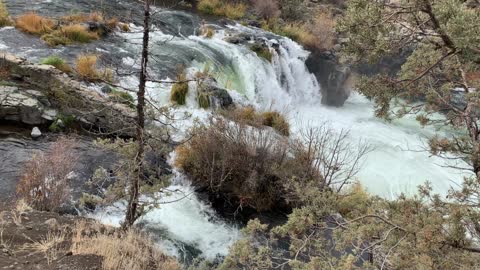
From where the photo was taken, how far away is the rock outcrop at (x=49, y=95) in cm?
970

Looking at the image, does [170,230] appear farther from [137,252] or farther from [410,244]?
[410,244]

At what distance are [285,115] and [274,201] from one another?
385 centimetres

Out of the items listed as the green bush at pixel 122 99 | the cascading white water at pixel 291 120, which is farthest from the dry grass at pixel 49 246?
the cascading white water at pixel 291 120

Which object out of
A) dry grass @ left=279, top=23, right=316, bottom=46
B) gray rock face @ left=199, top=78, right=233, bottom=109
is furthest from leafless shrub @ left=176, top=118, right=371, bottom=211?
dry grass @ left=279, top=23, right=316, bottom=46

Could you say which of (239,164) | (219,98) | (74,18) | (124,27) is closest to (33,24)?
(74,18)

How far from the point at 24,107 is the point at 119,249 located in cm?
583

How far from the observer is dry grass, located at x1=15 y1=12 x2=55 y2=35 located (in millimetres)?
13039

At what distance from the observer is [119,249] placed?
5223 millimetres

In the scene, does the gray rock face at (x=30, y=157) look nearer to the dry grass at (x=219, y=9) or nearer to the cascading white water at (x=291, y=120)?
the cascading white water at (x=291, y=120)

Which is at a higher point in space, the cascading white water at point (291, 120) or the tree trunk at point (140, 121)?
the tree trunk at point (140, 121)

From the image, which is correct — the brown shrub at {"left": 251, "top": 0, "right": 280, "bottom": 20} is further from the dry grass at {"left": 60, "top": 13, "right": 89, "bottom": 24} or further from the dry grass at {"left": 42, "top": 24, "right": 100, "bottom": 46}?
the dry grass at {"left": 42, "top": 24, "right": 100, "bottom": 46}

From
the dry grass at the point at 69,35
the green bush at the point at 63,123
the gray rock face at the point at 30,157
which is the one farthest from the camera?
the dry grass at the point at 69,35

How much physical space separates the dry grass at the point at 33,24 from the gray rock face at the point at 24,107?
13.0 feet

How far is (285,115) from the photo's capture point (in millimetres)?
12453
